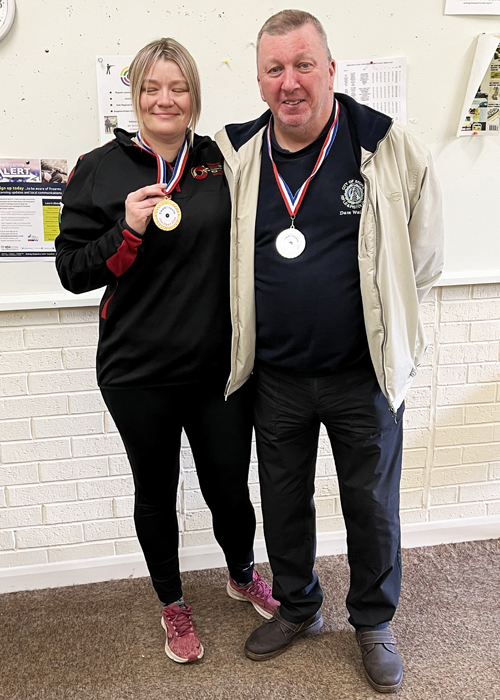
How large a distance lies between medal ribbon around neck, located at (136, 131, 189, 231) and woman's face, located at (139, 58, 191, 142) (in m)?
0.07

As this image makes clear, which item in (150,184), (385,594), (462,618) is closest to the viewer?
(150,184)

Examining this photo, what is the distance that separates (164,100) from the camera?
175 centimetres

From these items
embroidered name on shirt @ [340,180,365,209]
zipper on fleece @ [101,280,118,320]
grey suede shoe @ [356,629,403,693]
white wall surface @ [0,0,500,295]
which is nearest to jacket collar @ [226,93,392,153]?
embroidered name on shirt @ [340,180,365,209]

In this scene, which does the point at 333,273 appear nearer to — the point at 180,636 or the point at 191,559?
the point at 180,636

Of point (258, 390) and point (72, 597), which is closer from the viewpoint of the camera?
point (258, 390)

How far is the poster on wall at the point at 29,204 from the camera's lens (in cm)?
227

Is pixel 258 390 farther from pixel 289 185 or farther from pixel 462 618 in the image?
pixel 462 618

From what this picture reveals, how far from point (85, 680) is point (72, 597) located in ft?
1.63

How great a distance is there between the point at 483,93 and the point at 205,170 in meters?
1.22

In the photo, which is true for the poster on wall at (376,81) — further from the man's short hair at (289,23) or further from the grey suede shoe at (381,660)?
the grey suede shoe at (381,660)

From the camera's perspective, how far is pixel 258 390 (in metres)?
2.07

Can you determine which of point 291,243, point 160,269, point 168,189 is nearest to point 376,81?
point 291,243

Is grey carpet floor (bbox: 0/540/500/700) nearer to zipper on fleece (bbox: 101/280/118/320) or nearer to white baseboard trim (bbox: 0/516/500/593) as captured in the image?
white baseboard trim (bbox: 0/516/500/593)

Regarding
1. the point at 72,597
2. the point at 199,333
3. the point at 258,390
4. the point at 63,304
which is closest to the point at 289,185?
the point at 199,333
